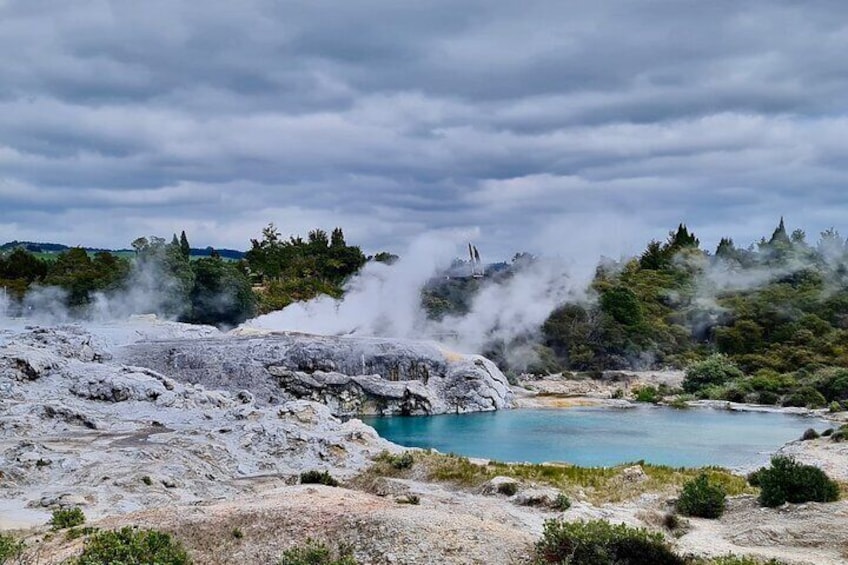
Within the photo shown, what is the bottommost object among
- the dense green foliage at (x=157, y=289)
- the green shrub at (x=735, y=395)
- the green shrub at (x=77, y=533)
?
the green shrub at (x=735, y=395)

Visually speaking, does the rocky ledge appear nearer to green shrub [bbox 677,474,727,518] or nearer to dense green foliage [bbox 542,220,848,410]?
dense green foliage [bbox 542,220,848,410]

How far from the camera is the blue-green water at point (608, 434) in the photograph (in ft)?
96.7

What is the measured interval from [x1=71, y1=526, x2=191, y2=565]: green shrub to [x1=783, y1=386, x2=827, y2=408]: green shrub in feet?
132

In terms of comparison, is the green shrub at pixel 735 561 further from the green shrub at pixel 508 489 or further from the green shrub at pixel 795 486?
the green shrub at pixel 508 489

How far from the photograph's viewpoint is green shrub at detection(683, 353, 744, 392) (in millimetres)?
51219

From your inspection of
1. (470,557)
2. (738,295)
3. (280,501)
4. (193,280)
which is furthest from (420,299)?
(470,557)

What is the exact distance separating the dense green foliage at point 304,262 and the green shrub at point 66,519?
59.4 meters

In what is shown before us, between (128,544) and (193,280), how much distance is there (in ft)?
167

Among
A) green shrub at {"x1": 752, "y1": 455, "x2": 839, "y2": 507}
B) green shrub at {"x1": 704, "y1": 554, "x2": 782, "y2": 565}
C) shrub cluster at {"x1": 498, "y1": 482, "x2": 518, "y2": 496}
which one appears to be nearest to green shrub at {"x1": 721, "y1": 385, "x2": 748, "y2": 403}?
green shrub at {"x1": 752, "y1": 455, "x2": 839, "y2": 507}

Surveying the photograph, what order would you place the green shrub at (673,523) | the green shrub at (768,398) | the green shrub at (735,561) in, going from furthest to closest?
1. the green shrub at (768,398)
2. the green shrub at (673,523)
3. the green shrub at (735,561)

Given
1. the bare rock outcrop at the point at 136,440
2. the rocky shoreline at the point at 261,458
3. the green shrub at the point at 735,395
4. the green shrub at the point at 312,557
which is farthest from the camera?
the green shrub at the point at 735,395

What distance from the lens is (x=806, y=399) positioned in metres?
44.7

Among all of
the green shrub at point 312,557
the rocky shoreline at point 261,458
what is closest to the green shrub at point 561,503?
the rocky shoreline at point 261,458

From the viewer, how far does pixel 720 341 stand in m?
62.7
